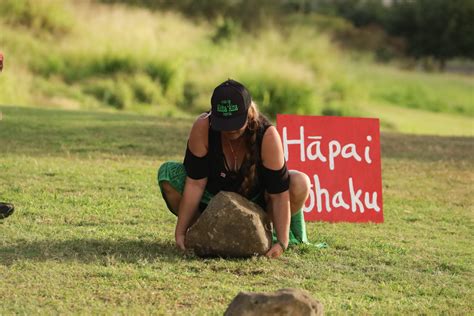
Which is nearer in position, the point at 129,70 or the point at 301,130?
the point at 301,130

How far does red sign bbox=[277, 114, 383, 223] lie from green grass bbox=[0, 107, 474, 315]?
0.21m

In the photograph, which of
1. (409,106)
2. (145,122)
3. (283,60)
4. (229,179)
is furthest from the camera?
(409,106)

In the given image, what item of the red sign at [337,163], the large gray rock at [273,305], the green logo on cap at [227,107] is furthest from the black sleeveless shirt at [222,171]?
the large gray rock at [273,305]

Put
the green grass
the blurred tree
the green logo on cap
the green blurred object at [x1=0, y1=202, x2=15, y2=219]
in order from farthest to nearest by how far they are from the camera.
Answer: the blurred tree → the green blurred object at [x1=0, y1=202, x2=15, y2=219] → the green logo on cap → the green grass

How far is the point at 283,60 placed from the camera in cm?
2222

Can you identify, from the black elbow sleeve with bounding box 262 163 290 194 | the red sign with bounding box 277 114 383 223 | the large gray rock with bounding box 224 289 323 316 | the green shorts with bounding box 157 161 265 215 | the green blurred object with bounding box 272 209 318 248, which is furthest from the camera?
the red sign with bounding box 277 114 383 223

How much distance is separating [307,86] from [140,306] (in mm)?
15552

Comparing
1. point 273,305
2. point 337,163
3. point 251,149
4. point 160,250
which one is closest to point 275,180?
point 251,149

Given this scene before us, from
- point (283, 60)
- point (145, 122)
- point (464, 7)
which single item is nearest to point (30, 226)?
point (145, 122)

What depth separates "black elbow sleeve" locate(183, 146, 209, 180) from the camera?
6.45 m

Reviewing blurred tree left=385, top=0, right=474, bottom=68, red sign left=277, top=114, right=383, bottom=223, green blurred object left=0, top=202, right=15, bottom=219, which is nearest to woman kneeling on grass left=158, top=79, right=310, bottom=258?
green blurred object left=0, top=202, right=15, bottom=219

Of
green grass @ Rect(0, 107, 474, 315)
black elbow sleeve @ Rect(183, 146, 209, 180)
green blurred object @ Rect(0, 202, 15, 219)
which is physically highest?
black elbow sleeve @ Rect(183, 146, 209, 180)

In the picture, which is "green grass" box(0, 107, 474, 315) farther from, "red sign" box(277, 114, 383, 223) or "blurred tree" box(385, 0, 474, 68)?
"blurred tree" box(385, 0, 474, 68)

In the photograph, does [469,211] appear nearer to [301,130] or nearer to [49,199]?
[301,130]
